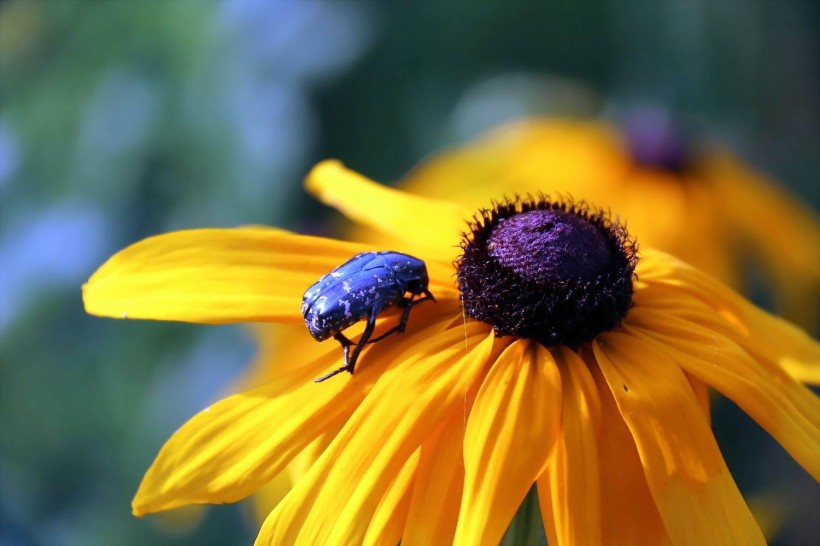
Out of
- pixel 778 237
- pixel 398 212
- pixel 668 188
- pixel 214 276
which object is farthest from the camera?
pixel 778 237

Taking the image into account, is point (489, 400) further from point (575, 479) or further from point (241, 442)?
point (241, 442)

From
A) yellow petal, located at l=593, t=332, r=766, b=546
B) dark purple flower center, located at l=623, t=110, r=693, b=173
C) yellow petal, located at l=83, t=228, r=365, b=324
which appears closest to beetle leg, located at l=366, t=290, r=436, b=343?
yellow petal, located at l=83, t=228, r=365, b=324

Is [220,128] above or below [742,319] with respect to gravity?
above

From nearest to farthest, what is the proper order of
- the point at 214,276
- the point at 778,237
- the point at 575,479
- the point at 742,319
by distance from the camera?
the point at 575,479
the point at 214,276
the point at 742,319
the point at 778,237

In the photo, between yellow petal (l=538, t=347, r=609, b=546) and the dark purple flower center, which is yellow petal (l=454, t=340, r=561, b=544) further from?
the dark purple flower center

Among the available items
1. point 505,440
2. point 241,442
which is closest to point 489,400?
point 505,440

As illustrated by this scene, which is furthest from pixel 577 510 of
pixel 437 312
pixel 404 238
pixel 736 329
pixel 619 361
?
pixel 404 238
